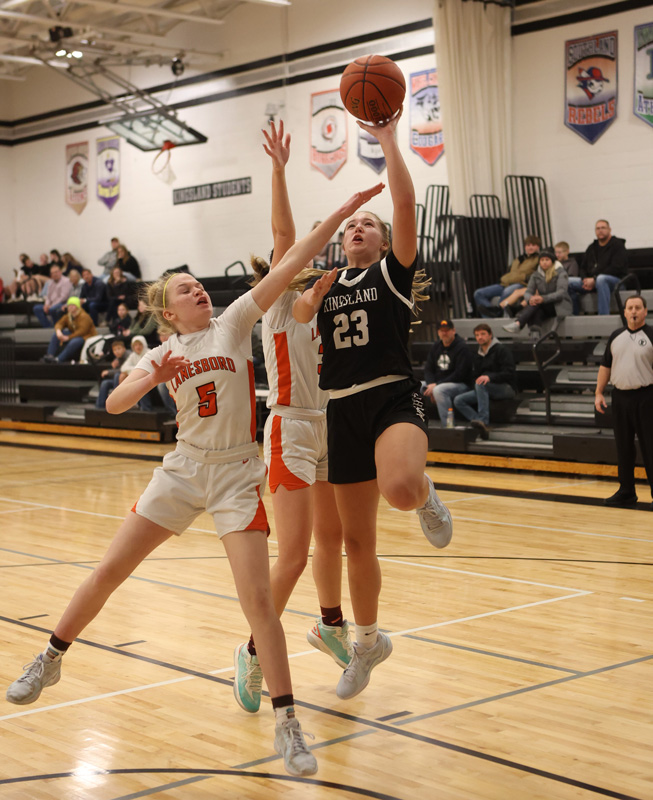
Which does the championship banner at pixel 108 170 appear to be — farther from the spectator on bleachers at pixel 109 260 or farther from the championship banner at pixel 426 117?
the championship banner at pixel 426 117

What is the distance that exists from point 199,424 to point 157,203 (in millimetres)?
17295

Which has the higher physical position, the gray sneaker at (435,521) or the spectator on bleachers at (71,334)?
the spectator on bleachers at (71,334)

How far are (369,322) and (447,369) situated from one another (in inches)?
310

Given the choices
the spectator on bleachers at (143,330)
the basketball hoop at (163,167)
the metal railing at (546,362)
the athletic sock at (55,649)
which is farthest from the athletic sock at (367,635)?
the basketball hoop at (163,167)

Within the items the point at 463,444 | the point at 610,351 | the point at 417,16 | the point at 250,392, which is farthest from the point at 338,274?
the point at 417,16

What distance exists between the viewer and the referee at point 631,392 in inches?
324

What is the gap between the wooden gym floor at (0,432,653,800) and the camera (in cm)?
312

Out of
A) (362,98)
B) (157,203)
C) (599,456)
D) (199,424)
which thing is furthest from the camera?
(157,203)

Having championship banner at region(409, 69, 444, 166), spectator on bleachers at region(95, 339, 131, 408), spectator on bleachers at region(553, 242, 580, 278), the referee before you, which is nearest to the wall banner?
championship banner at region(409, 69, 444, 166)

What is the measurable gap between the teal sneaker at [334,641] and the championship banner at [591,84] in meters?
11.0

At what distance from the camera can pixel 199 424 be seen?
3.34 meters

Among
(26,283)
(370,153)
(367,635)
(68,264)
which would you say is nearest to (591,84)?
(370,153)

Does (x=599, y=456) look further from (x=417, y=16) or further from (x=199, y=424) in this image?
(x=417, y=16)

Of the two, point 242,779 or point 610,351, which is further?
point 610,351
